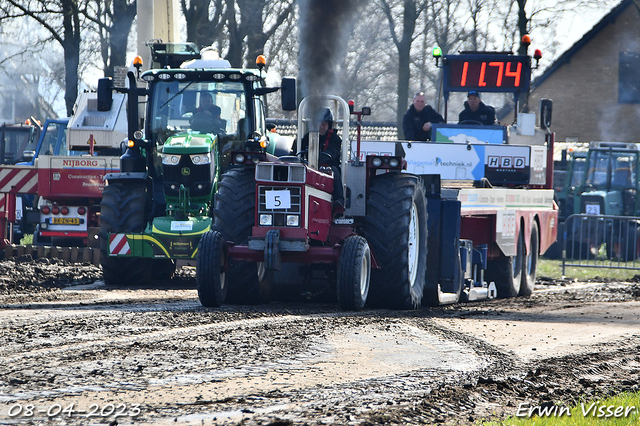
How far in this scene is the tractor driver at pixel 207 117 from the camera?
1209 centimetres

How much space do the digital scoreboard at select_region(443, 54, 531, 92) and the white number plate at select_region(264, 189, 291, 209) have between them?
21.1 feet

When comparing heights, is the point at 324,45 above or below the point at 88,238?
above

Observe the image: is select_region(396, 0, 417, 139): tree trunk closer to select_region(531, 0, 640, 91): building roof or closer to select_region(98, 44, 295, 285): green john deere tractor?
select_region(531, 0, 640, 91): building roof

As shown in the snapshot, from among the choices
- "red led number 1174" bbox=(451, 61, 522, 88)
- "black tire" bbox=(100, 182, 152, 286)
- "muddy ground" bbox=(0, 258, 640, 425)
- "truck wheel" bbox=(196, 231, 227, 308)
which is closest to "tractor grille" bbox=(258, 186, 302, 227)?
"truck wheel" bbox=(196, 231, 227, 308)

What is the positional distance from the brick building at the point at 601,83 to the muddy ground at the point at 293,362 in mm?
30172

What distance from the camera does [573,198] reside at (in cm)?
2398

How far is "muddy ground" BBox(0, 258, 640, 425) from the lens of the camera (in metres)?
4.53

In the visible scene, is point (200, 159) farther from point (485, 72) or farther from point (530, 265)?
point (530, 265)

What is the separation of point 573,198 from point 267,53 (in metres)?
12.1

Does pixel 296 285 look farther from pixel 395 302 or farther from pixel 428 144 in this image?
pixel 428 144

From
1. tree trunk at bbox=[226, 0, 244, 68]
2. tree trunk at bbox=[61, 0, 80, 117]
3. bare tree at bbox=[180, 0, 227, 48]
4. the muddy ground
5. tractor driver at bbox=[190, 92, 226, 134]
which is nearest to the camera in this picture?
the muddy ground

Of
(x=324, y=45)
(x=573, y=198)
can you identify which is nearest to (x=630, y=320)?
(x=324, y=45)

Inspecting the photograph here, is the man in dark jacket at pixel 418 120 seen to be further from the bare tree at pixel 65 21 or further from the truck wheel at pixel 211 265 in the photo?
the bare tree at pixel 65 21

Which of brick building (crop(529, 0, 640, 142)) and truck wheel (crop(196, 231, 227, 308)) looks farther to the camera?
brick building (crop(529, 0, 640, 142))
